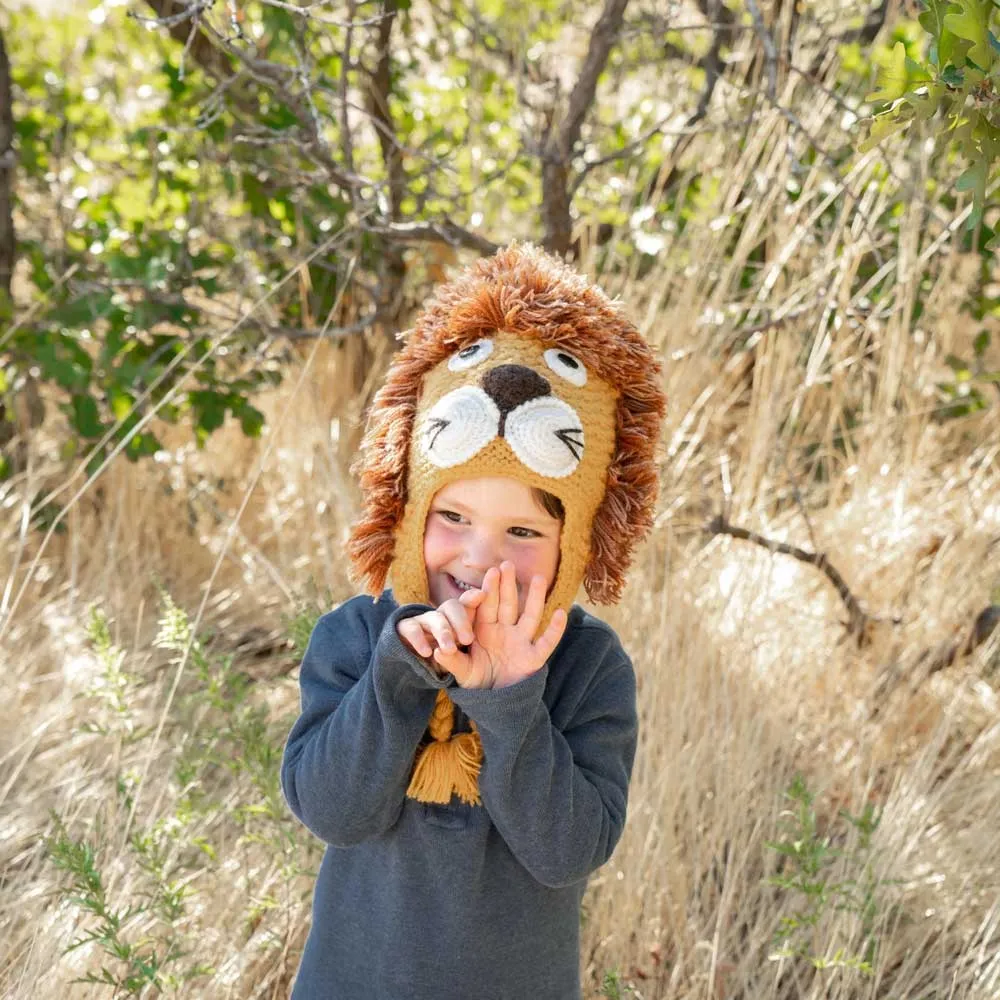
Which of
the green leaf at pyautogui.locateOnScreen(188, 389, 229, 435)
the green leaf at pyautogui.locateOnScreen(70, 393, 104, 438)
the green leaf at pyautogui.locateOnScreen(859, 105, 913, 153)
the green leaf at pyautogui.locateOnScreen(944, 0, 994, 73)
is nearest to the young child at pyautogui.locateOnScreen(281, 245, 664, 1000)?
the green leaf at pyautogui.locateOnScreen(859, 105, 913, 153)

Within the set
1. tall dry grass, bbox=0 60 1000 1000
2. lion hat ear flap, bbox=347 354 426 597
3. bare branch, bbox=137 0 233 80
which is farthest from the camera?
bare branch, bbox=137 0 233 80

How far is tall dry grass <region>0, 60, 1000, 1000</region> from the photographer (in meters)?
2.12

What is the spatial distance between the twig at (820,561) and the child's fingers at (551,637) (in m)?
1.38

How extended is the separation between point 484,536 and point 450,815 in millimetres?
318

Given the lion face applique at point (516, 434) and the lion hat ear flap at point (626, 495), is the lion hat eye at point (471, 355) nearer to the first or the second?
the lion face applique at point (516, 434)

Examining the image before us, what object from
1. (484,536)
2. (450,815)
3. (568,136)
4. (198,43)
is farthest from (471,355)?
(198,43)

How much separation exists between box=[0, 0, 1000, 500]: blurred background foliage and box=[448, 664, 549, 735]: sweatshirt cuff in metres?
1.45

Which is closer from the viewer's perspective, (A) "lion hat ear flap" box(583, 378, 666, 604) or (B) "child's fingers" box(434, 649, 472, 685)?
(B) "child's fingers" box(434, 649, 472, 685)

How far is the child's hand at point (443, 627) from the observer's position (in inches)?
50.1

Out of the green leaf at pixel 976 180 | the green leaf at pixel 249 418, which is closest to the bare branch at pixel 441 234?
the green leaf at pixel 249 418

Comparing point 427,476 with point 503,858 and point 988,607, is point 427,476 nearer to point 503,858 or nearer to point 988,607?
point 503,858

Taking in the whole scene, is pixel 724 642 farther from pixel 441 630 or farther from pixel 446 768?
pixel 441 630

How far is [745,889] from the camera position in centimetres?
225

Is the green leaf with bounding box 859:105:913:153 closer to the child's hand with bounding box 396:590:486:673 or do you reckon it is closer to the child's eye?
the child's eye
